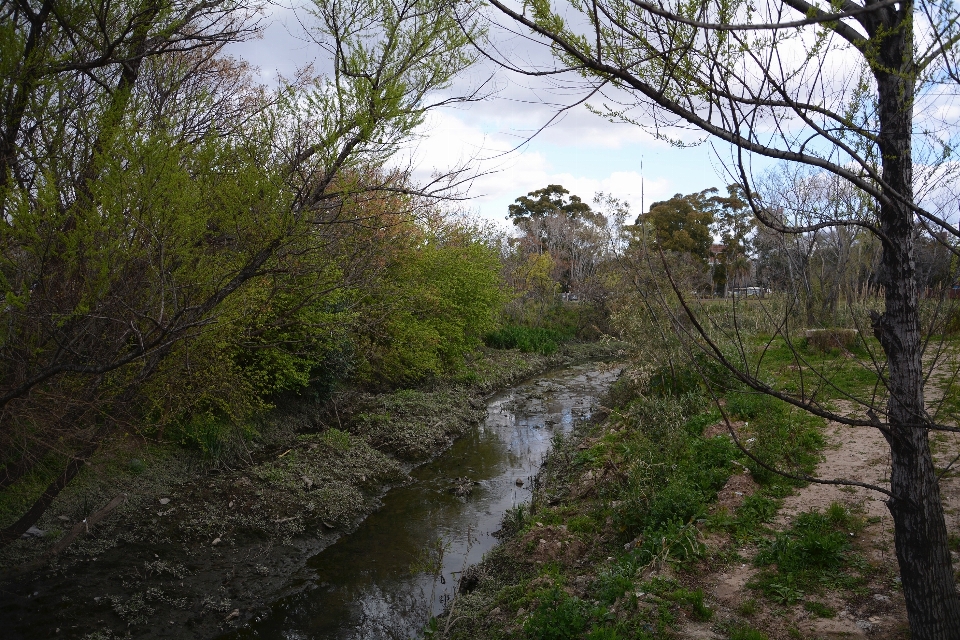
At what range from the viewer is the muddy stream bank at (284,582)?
5.78m

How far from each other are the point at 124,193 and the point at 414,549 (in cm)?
518

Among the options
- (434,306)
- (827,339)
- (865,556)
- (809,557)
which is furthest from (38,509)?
(827,339)

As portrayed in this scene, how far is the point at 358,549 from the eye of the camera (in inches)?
302

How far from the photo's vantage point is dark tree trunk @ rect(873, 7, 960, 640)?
2.95 metres

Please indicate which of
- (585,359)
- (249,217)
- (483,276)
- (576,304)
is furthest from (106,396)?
(576,304)

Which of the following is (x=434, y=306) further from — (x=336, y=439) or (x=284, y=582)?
(x=284, y=582)

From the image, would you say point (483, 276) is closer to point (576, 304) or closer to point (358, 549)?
point (358, 549)

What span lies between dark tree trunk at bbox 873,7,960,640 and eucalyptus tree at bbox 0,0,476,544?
2.86 meters

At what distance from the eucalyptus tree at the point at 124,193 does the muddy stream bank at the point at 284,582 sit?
0.92 meters

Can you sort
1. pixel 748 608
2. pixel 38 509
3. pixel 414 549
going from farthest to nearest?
1. pixel 414 549
2. pixel 38 509
3. pixel 748 608

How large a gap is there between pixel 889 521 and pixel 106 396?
23.2 feet

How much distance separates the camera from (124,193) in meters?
4.25

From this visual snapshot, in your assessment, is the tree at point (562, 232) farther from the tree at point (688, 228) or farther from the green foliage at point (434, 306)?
the green foliage at point (434, 306)

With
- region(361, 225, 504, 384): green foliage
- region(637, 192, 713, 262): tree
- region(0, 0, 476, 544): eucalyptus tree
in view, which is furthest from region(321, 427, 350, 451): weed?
region(637, 192, 713, 262): tree
